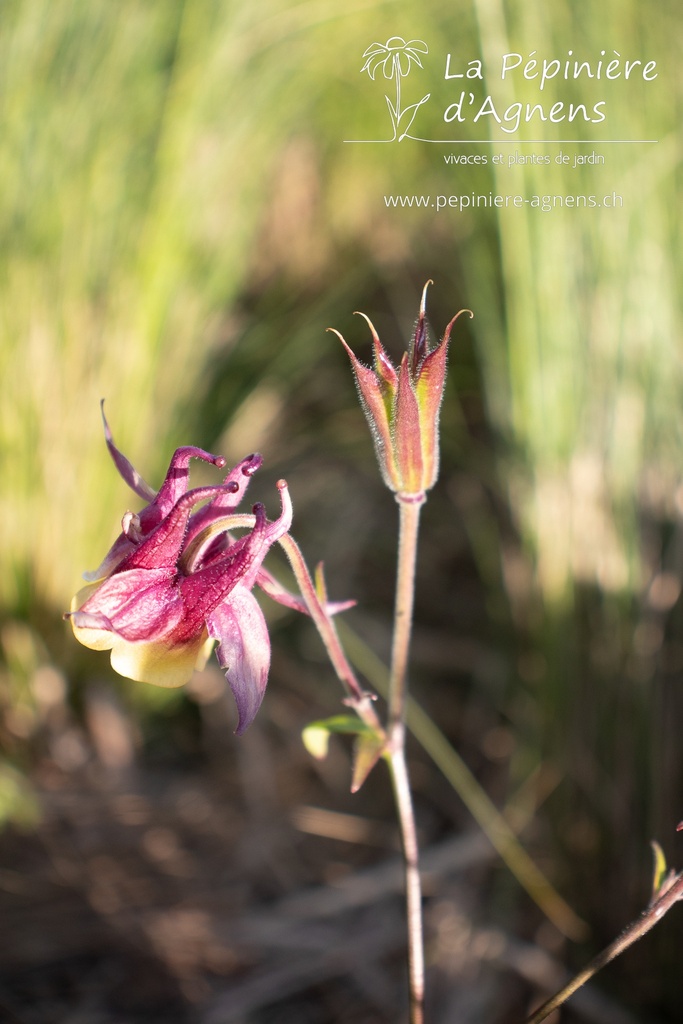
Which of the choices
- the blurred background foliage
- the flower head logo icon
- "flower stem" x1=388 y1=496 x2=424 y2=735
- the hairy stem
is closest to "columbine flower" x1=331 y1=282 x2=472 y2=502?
"flower stem" x1=388 y1=496 x2=424 y2=735

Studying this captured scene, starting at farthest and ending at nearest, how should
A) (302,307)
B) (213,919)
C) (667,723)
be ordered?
(302,307)
(213,919)
(667,723)

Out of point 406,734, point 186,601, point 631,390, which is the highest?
point 631,390

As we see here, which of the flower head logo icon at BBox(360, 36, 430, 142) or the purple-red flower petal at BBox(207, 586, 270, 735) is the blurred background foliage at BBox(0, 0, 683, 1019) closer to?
the flower head logo icon at BBox(360, 36, 430, 142)

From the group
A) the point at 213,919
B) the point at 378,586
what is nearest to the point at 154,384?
the point at 378,586

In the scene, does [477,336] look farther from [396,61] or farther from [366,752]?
[366,752]


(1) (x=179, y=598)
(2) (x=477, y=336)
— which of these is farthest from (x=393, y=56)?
(1) (x=179, y=598)

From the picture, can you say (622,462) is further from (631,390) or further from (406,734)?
(406,734)
